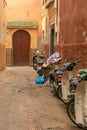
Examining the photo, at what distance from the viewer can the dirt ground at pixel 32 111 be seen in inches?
297

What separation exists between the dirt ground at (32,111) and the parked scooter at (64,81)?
23cm

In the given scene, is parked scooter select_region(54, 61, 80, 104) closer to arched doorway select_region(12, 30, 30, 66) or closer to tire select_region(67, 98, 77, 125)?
tire select_region(67, 98, 77, 125)

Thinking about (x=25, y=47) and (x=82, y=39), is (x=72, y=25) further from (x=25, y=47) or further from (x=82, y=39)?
(x=25, y=47)

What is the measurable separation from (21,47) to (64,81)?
1890cm

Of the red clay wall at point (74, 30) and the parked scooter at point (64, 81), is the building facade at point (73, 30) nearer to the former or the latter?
the red clay wall at point (74, 30)

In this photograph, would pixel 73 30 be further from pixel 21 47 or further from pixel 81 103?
pixel 21 47

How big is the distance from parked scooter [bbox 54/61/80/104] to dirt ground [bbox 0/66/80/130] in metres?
0.23

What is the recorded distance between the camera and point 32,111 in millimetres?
9062

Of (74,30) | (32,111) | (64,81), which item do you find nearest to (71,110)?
(32,111)

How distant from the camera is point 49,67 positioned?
14281 millimetres

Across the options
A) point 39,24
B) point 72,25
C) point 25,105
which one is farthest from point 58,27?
point 39,24

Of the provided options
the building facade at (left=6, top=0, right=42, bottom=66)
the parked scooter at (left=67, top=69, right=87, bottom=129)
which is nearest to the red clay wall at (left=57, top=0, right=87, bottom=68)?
the parked scooter at (left=67, top=69, right=87, bottom=129)

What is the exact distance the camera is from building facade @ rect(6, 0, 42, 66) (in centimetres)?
2812

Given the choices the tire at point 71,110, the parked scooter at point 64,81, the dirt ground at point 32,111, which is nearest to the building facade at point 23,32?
the dirt ground at point 32,111
